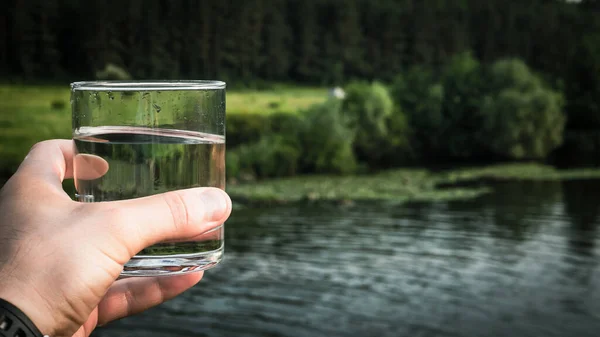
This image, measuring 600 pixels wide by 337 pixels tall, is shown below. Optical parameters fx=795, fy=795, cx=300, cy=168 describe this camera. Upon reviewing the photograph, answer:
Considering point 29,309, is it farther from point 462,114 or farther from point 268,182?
point 462,114

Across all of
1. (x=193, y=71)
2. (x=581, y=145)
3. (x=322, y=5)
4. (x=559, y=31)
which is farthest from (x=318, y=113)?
(x=559, y=31)

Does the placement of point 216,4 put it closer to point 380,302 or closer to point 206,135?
point 380,302

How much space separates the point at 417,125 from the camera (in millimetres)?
34188

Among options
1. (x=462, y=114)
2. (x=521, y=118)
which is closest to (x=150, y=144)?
(x=521, y=118)

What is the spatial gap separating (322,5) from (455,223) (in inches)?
716

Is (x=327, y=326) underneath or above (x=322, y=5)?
underneath

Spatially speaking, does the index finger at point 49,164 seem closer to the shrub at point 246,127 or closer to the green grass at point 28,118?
the green grass at point 28,118

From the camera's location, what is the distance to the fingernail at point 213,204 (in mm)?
1010

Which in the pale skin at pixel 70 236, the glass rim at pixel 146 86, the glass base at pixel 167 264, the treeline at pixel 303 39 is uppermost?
the treeline at pixel 303 39

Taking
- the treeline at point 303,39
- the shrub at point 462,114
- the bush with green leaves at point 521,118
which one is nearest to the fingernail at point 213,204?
the treeline at point 303,39

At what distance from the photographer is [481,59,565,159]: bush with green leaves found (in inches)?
1289

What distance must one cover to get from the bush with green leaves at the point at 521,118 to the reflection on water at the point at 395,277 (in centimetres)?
1136

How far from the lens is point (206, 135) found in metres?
1.12

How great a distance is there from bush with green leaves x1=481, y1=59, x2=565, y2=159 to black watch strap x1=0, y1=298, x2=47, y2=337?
33.0 metres
